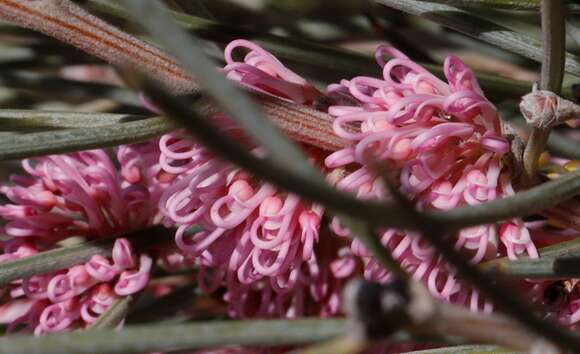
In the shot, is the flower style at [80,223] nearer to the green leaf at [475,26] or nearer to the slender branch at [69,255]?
the slender branch at [69,255]

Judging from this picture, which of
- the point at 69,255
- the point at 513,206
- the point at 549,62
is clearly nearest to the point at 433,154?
the point at 549,62

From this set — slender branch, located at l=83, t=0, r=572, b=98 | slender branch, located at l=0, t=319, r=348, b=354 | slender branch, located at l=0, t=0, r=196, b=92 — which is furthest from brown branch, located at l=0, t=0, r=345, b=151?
slender branch, located at l=0, t=319, r=348, b=354

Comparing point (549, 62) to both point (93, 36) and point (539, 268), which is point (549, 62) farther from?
point (93, 36)

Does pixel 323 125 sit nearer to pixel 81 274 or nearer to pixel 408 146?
pixel 408 146

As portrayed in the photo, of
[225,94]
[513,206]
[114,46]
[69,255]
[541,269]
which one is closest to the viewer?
[225,94]

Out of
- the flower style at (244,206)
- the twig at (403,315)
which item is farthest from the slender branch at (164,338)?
the flower style at (244,206)

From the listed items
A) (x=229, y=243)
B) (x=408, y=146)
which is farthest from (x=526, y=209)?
(x=229, y=243)
